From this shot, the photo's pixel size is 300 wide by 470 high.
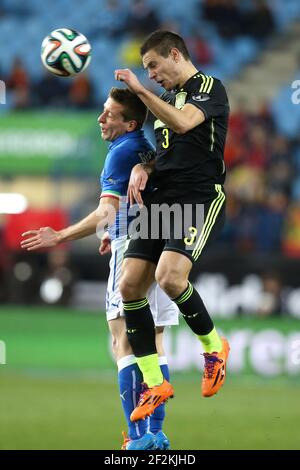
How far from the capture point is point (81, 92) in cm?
1631

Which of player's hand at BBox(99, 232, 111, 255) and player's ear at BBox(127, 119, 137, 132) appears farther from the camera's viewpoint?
player's hand at BBox(99, 232, 111, 255)

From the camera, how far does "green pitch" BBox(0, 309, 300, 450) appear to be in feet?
26.7

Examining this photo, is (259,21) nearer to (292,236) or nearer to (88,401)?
(292,236)

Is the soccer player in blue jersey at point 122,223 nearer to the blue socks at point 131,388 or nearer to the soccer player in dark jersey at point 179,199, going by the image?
the blue socks at point 131,388

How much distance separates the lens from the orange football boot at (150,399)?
612 centimetres

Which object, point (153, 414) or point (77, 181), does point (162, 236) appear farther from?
point (77, 181)

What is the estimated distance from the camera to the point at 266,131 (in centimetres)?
1591

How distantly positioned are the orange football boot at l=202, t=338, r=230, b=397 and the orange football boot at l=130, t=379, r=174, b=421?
0.76ft

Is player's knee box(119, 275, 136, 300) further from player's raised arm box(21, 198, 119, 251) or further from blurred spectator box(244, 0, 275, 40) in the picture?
blurred spectator box(244, 0, 275, 40)

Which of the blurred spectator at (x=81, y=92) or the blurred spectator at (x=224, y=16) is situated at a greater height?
the blurred spectator at (x=224, y=16)

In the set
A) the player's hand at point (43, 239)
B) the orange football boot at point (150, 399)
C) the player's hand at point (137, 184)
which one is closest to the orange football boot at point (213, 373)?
the orange football boot at point (150, 399)

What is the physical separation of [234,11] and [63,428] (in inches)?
435

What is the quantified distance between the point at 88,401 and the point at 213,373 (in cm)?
489

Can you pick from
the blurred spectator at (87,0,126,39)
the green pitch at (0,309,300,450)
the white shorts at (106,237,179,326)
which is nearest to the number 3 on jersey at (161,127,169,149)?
the white shorts at (106,237,179,326)
